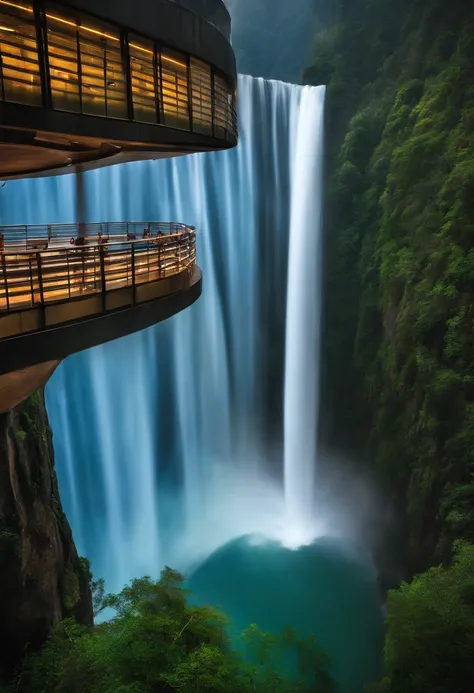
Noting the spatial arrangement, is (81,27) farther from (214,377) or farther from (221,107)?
(214,377)

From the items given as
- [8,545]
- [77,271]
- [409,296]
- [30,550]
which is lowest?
[30,550]

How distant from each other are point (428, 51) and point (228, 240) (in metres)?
12.0

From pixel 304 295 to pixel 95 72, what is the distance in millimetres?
19310

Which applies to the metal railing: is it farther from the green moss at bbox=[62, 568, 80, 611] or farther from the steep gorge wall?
the steep gorge wall

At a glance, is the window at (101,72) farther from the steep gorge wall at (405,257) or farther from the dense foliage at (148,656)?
the steep gorge wall at (405,257)

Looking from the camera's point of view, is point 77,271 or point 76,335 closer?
point 76,335

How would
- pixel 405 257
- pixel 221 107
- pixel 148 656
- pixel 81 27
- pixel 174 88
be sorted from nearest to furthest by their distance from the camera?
pixel 81 27 → pixel 174 88 → pixel 148 656 → pixel 221 107 → pixel 405 257

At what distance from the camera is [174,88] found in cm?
894

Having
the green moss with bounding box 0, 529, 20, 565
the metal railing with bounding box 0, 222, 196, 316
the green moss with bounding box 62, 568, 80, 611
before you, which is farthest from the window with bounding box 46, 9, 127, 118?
the green moss with bounding box 62, 568, 80, 611

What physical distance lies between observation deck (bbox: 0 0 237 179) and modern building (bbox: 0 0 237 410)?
0.05 ft

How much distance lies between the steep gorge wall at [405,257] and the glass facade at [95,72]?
9571mm

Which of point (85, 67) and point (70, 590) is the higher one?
point (85, 67)

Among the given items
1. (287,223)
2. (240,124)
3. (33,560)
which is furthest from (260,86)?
(33,560)

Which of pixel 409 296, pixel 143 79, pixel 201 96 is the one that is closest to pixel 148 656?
pixel 143 79
